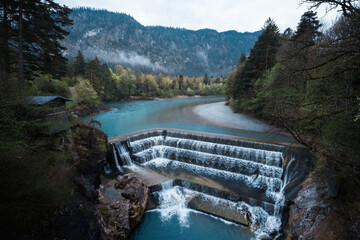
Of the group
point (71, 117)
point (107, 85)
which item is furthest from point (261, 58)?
point (107, 85)

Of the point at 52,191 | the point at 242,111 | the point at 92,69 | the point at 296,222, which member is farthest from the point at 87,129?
the point at 92,69

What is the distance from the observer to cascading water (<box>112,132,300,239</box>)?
8164 millimetres

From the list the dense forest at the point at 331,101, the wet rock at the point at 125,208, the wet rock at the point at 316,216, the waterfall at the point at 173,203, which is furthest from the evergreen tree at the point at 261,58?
the wet rock at the point at 125,208

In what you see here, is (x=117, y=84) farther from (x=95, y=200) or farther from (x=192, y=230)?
(x=192, y=230)

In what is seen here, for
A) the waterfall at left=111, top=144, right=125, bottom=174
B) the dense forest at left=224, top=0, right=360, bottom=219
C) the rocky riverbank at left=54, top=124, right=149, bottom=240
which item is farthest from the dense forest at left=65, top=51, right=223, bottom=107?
the dense forest at left=224, top=0, right=360, bottom=219

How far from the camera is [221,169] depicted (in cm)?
1169

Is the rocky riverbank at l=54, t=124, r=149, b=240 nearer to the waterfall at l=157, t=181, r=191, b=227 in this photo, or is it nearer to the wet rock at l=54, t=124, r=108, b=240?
the wet rock at l=54, t=124, r=108, b=240

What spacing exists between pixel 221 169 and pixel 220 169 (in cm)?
7

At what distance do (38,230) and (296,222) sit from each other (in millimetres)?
8690

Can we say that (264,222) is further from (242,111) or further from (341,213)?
(242,111)

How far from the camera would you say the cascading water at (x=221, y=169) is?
8.16 metres

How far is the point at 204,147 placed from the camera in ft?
43.2

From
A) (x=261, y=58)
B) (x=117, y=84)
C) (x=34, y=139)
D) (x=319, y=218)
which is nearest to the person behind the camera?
(x=319, y=218)

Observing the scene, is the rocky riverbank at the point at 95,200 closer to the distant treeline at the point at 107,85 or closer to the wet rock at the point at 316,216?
the distant treeline at the point at 107,85
